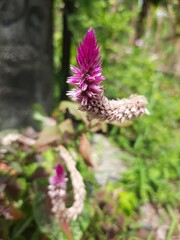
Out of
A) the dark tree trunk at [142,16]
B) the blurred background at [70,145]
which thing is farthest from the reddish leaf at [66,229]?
the dark tree trunk at [142,16]

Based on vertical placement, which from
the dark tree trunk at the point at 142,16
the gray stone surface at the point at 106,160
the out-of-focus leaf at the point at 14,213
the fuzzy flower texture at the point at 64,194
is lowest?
the gray stone surface at the point at 106,160

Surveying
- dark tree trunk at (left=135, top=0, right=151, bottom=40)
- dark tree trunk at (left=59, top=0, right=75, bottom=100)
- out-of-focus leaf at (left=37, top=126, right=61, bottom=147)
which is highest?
dark tree trunk at (left=135, top=0, right=151, bottom=40)

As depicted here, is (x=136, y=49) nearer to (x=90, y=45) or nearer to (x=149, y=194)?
(x=149, y=194)

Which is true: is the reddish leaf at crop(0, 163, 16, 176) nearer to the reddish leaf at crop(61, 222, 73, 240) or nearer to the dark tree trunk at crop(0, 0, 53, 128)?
the reddish leaf at crop(61, 222, 73, 240)

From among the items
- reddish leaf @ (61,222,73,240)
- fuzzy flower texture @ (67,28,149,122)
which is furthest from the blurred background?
fuzzy flower texture @ (67,28,149,122)

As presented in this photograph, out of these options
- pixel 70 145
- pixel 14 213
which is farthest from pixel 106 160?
pixel 14 213

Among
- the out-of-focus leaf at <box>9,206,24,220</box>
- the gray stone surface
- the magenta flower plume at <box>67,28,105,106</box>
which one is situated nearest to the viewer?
the magenta flower plume at <box>67,28,105,106</box>

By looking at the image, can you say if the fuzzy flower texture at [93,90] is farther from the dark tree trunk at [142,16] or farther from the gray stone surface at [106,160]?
the dark tree trunk at [142,16]

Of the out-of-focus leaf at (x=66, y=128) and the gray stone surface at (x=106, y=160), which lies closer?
the out-of-focus leaf at (x=66, y=128)
